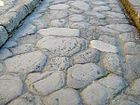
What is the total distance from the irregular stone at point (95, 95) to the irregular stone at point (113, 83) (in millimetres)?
56

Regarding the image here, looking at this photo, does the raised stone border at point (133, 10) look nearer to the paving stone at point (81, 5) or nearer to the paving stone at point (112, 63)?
the paving stone at point (81, 5)

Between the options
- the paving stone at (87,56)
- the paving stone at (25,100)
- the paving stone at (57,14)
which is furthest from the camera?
the paving stone at (57,14)

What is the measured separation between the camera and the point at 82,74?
2.80 meters

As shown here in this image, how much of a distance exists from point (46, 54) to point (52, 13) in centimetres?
156

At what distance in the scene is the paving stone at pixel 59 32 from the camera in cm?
371

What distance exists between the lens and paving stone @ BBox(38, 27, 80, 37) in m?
3.71

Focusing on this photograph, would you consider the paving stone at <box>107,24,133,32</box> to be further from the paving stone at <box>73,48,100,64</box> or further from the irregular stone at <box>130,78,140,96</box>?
the irregular stone at <box>130,78,140,96</box>

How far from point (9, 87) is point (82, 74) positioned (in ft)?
2.61

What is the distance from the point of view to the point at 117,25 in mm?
4102

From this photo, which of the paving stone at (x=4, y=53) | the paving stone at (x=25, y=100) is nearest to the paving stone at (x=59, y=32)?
the paving stone at (x=4, y=53)

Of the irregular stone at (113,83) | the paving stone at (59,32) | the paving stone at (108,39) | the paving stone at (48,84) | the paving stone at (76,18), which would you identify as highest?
the paving stone at (76,18)

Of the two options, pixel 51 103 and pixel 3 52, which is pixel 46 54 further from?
pixel 51 103

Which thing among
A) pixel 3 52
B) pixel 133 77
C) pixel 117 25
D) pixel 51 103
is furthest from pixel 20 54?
pixel 117 25

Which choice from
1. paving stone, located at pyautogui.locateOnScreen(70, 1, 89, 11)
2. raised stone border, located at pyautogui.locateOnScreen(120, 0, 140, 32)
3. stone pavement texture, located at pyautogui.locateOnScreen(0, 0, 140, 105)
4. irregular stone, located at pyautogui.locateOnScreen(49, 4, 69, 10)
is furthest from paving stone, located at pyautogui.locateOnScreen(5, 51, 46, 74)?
paving stone, located at pyautogui.locateOnScreen(70, 1, 89, 11)
